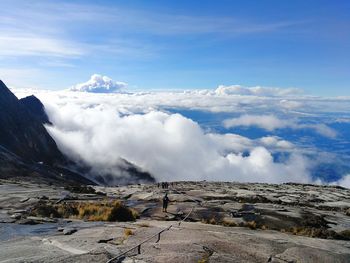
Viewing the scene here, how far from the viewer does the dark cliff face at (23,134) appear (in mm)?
151250

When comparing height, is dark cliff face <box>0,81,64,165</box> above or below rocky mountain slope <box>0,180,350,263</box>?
above

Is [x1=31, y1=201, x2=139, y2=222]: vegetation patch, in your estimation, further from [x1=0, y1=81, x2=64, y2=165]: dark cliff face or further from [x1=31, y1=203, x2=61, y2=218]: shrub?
[x1=0, y1=81, x2=64, y2=165]: dark cliff face

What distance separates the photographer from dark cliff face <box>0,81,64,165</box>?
496 ft

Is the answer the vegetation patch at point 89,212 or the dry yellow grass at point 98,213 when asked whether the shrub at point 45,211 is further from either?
the dry yellow grass at point 98,213

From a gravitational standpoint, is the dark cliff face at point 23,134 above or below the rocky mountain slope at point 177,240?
above

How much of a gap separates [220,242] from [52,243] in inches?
296

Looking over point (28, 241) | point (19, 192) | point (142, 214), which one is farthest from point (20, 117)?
point (28, 241)

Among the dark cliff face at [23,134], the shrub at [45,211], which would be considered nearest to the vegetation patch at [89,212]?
the shrub at [45,211]

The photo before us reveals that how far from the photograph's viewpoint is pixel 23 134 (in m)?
162

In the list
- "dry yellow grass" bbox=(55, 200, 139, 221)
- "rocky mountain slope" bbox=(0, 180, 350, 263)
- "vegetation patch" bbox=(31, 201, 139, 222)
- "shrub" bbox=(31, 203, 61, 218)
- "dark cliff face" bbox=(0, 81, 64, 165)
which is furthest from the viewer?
"dark cliff face" bbox=(0, 81, 64, 165)

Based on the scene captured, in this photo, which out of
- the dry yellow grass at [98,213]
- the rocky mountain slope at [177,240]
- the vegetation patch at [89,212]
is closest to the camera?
the rocky mountain slope at [177,240]

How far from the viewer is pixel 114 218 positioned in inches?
1096

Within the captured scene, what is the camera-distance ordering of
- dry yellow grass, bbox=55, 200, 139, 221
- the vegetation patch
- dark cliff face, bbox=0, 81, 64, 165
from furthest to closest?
dark cliff face, bbox=0, 81, 64, 165 → the vegetation patch → dry yellow grass, bbox=55, 200, 139, 221

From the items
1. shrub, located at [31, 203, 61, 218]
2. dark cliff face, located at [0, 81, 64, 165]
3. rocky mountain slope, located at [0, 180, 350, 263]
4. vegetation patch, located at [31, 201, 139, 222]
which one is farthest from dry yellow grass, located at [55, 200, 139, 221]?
dark cliff face, located at [0, 81, 64, 165]
